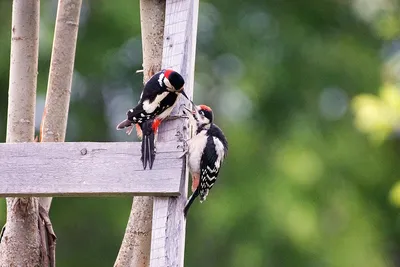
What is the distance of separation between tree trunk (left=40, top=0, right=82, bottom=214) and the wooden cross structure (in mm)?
838

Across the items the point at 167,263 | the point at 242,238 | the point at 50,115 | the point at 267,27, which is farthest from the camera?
the point at 267,27

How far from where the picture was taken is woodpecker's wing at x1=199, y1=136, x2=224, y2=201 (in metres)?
4.00

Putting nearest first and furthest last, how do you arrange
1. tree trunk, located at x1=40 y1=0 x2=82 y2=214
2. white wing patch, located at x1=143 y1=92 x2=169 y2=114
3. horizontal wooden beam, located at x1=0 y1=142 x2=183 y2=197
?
horizontal wooden beam, located at x1=0 y1=142 x2=183 y2=197
white wing patch, located at x1=143 y1=92 x2=169 y2=114
tree trunk, located at x1=40 y1=0 x2=82 y2=214

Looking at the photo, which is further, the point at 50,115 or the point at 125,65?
the point at 125,65

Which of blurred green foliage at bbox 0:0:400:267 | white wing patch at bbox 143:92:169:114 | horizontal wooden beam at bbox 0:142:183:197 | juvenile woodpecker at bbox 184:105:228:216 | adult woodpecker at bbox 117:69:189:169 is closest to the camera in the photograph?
horizontal wooden beam at bbox 0:142:183:197

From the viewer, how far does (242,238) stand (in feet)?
31.8

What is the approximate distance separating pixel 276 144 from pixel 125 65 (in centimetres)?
196

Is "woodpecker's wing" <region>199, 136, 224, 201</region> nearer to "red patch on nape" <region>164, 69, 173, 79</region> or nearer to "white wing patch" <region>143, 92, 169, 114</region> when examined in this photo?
"white wing patch" <region>143, 92, 169, 114</region>

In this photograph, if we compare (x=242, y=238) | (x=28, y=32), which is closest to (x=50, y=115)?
(x=28, y=32)

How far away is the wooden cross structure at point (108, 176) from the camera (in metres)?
3.46

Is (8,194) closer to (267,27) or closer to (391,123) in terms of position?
(391,123)

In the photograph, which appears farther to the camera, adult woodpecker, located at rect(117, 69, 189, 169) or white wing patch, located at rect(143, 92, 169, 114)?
white wing patch, located at rect(143, 92, 169, 114)

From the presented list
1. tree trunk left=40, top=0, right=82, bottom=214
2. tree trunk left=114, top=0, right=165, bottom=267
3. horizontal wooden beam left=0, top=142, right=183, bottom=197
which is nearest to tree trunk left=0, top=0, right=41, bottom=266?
tree trunk left=40, top=0, right=82, bottom=214

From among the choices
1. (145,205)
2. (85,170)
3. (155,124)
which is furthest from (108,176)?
(145,205)
